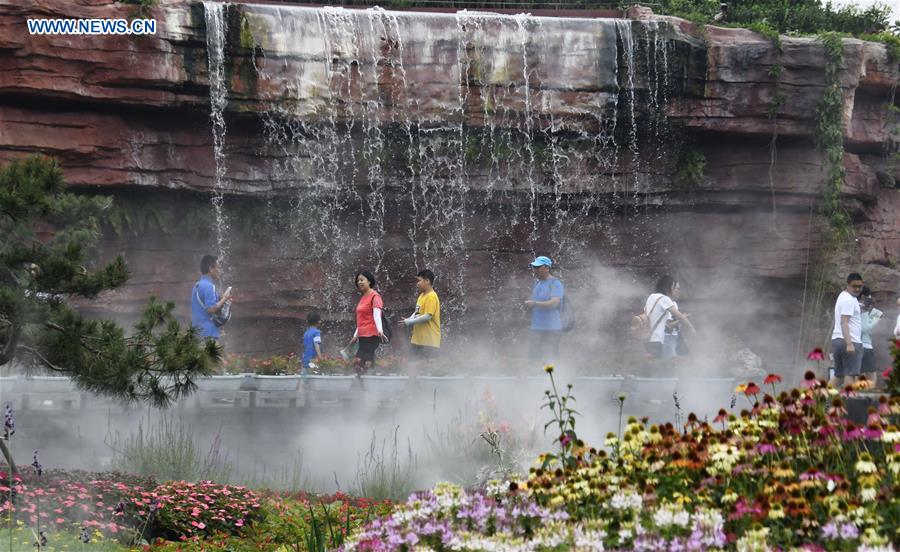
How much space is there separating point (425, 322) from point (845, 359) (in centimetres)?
489

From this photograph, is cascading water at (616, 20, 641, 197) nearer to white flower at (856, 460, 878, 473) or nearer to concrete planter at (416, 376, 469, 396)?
concrete planter at (416, 376, 469, 396)

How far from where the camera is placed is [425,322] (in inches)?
506

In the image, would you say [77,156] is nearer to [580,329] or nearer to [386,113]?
[386,113]

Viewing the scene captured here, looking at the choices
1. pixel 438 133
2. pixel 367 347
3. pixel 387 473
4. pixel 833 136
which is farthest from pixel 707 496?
pixel 833 136

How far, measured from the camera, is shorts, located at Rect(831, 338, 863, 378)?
509 inches

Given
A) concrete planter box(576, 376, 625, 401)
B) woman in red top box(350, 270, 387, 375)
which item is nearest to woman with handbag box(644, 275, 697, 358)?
concrete planter box(576, 376, 625, 401)

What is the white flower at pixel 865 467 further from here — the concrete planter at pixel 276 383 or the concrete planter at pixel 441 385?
the concrete planter at pixel 276 383

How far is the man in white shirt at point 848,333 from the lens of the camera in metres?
12.9

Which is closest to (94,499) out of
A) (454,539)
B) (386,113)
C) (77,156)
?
(454,539)

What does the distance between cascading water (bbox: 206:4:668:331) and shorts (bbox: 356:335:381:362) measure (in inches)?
213

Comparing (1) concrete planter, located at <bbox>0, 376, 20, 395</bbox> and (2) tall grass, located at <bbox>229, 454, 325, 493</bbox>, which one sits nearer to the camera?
(2) tall grass, located at <bbox>229, 454, 325, 493</bbox>

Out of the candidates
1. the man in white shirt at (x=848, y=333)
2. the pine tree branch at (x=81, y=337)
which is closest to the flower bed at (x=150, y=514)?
the pine tree branch at (x=81, y=337)

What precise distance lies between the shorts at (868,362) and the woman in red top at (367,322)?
5986 millimetres

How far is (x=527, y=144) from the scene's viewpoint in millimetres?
18516
